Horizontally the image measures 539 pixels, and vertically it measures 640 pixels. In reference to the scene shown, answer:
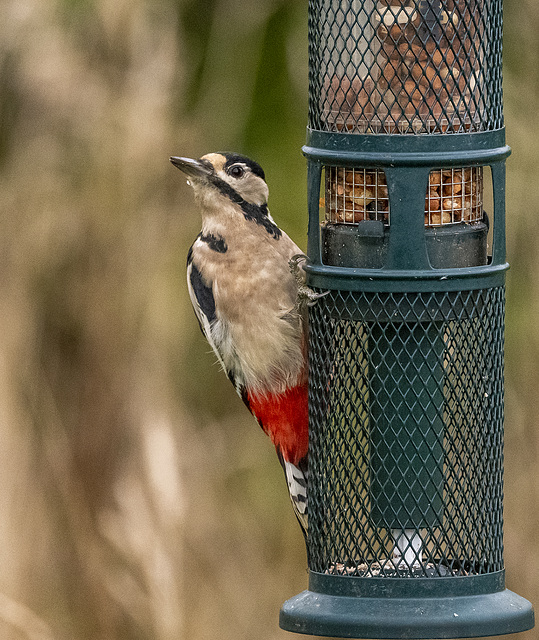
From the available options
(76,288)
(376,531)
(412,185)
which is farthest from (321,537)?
(76,288)

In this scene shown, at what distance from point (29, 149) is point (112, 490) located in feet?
6.15

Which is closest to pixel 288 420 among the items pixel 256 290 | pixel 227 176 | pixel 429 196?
pixel 256 290

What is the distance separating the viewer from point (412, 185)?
12.8ft

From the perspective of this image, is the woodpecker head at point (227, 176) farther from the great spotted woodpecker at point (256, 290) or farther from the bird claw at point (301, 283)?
the bird claw at point (301, 283)

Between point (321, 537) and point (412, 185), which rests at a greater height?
point (412, 185)

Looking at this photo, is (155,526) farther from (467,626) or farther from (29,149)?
(467,626)

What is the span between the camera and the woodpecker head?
4844 millimetres

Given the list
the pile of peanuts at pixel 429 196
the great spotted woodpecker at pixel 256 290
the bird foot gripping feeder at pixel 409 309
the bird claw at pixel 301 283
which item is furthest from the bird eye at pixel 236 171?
the pile of peanuts at pixel 429 196

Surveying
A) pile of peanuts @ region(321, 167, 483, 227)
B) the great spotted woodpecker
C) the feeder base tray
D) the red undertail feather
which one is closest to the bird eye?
the great spotted woodpecker

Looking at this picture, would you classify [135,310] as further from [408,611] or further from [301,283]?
[408,611]

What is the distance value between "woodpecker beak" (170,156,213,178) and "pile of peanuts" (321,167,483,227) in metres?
0.80

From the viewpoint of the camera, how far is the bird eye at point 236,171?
4.84 m

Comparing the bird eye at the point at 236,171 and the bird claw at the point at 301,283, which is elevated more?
the bird eye at the point at 236,171

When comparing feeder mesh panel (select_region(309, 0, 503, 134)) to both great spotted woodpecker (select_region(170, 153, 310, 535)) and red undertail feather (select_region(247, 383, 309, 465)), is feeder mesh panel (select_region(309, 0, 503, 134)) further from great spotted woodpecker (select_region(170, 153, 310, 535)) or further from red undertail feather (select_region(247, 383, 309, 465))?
red undertail feather (select_region(247, 383, 309, 465))
